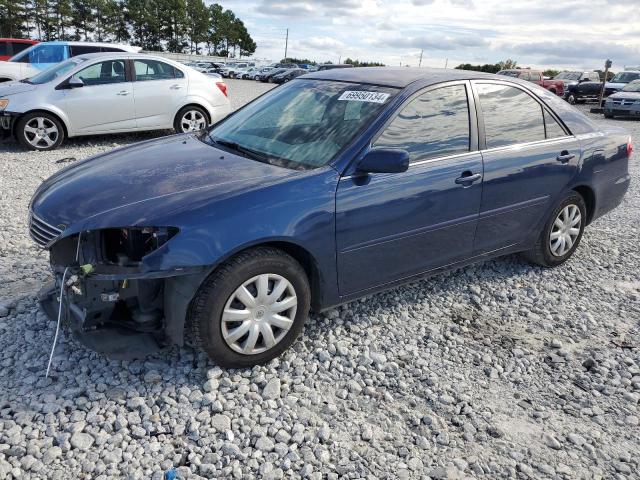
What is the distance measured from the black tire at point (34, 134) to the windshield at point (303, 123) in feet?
18.5

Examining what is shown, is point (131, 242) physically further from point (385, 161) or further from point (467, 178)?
point (467, 178)

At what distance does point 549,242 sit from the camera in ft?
15.6

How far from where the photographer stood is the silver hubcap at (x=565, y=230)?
4.75m

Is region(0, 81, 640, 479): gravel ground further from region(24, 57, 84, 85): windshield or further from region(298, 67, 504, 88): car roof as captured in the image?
region(24, 57, 84, 85): windshield

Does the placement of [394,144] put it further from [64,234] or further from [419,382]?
[64,234]

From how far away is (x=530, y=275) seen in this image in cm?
480

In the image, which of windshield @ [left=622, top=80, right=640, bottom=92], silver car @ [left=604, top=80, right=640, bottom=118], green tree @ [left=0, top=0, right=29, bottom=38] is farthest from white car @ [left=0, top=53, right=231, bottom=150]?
green tree @ [left=0, top=0, right=29, bottom=38]

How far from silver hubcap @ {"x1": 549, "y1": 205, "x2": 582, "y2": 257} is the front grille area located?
3.82 m

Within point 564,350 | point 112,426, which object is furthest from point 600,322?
point 112,426

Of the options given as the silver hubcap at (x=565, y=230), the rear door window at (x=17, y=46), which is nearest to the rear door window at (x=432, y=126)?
the silver hubcap at (x=565, y=230)

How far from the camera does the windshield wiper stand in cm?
354

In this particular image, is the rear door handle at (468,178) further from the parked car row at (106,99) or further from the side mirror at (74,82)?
the side mirror at (74,82)

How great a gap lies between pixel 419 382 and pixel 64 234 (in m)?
2.11

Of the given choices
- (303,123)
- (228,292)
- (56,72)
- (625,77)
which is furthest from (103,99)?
(625,77)
